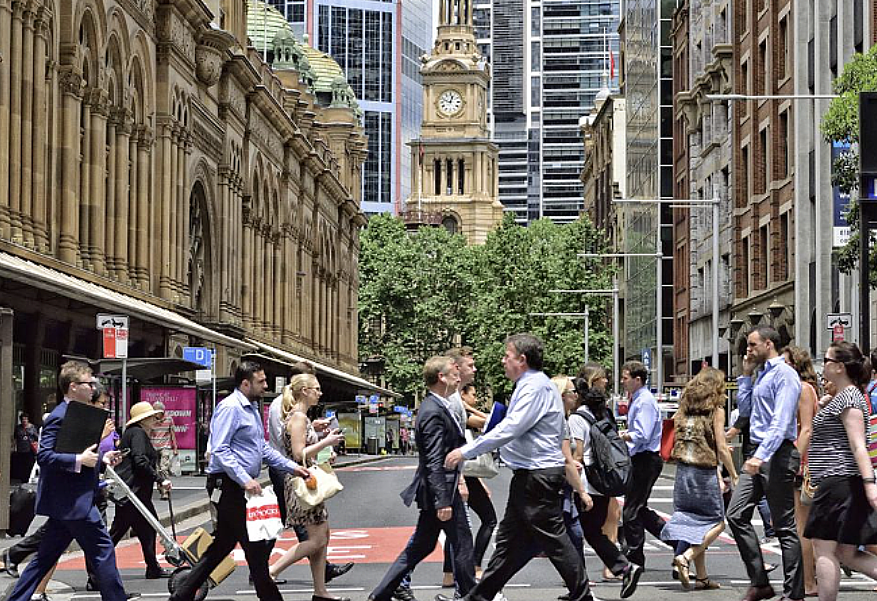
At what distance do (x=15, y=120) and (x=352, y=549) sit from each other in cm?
1549

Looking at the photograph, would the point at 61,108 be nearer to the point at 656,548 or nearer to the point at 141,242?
the point at 141,242

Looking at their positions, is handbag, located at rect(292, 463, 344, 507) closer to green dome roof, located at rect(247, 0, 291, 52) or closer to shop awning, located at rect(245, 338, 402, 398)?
shop awning, located at rect(245, 338, 402, 398)

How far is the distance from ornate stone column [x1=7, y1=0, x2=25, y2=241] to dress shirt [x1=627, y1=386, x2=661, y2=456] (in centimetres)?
1917

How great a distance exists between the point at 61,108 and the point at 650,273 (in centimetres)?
4641

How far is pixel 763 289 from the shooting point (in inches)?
2040

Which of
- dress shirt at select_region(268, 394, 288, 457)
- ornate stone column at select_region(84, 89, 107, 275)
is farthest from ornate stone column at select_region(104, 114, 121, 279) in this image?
dress shirt at select_region(268, 394, 288, 457)

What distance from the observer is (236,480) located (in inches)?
502

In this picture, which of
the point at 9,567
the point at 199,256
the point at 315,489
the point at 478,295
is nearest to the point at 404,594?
the point at 315,489

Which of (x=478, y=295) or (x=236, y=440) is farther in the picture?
(x=478, y=295)

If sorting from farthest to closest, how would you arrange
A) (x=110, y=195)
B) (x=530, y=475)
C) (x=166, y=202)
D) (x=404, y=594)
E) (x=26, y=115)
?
(x=166, y=202), (x=110, y=195), (x=26, y=115), (x=404, y=594), (x=530, y=475)

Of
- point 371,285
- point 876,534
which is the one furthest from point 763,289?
point 371,285

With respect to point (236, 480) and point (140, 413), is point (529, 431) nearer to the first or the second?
point (236, 480)

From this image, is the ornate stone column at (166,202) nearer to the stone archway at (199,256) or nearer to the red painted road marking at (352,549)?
the stone archway at (199,256)

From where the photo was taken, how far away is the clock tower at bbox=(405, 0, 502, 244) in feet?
583
